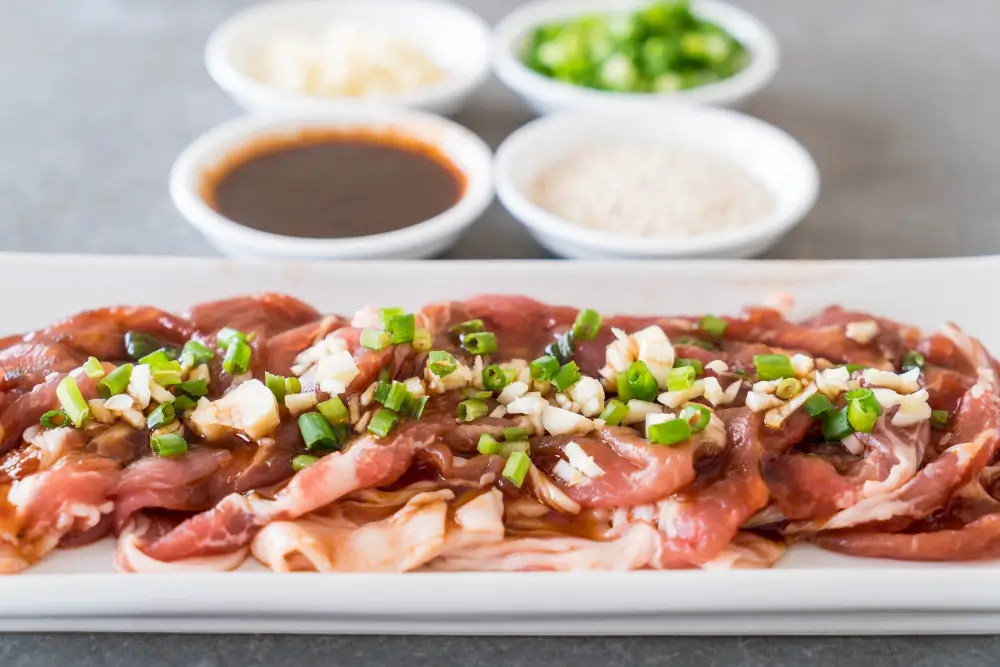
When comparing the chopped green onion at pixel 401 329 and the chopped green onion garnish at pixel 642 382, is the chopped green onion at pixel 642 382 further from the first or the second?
the chopped green onion at pixel 401 329

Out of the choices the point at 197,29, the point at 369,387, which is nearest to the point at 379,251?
the point at 369,387

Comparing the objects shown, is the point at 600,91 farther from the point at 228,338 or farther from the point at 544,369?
the point at 228,338

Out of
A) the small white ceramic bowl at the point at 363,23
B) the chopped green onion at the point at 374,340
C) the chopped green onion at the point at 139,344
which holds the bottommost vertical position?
the chopped green onion at the point at 139,344

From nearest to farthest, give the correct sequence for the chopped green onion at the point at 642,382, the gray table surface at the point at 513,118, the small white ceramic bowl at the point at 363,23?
the chopped green onion at the point at 642,382
the gray table surface at the point at 513,118
the small white ceramic bowl at the point at 363,23

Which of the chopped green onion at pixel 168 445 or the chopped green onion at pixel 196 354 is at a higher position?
the chopped green onion at pixel 196 354

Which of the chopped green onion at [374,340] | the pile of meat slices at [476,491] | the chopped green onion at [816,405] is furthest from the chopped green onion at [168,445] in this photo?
the chopped green onion at [816,405]

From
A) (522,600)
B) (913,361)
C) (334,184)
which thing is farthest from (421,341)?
(334,184)
